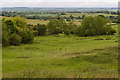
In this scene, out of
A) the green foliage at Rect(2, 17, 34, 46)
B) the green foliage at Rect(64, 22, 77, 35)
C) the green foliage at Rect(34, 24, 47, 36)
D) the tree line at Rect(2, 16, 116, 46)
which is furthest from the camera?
the green foliage at Rect(64, 22, 77, 35)

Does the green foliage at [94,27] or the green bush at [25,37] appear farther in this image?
the green foliage at [94,27]

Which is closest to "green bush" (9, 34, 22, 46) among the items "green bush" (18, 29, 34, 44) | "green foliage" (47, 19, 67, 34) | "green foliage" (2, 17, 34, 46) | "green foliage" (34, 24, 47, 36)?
"green foliage" (2, 17, 34, 46)

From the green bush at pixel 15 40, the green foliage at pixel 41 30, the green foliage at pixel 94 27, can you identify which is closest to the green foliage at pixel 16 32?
the green bush at pixel 15 40

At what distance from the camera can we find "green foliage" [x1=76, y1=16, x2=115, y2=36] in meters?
86.1

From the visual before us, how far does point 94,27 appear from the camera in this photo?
284 ft

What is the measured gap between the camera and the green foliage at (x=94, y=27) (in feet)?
282

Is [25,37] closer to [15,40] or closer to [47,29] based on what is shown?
[15,40]

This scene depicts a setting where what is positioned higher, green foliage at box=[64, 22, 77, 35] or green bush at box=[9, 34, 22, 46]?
green foliage at box=[64, 22, 77, 35]

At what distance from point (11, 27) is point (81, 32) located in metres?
38.2

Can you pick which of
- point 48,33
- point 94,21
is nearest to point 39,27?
point 48,33

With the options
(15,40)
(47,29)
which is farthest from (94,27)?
(15,40)

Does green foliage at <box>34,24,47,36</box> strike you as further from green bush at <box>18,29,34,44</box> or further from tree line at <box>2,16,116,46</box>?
green bush at <box>18,29,34,44</box>

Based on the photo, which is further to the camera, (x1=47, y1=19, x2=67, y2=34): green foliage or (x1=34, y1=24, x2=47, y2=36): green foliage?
(x1=47, y1=19, x2=67, y2=34): green foliage

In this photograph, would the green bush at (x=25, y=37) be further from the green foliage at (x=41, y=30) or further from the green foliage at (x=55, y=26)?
the green foliage at (x=55, y=26)
